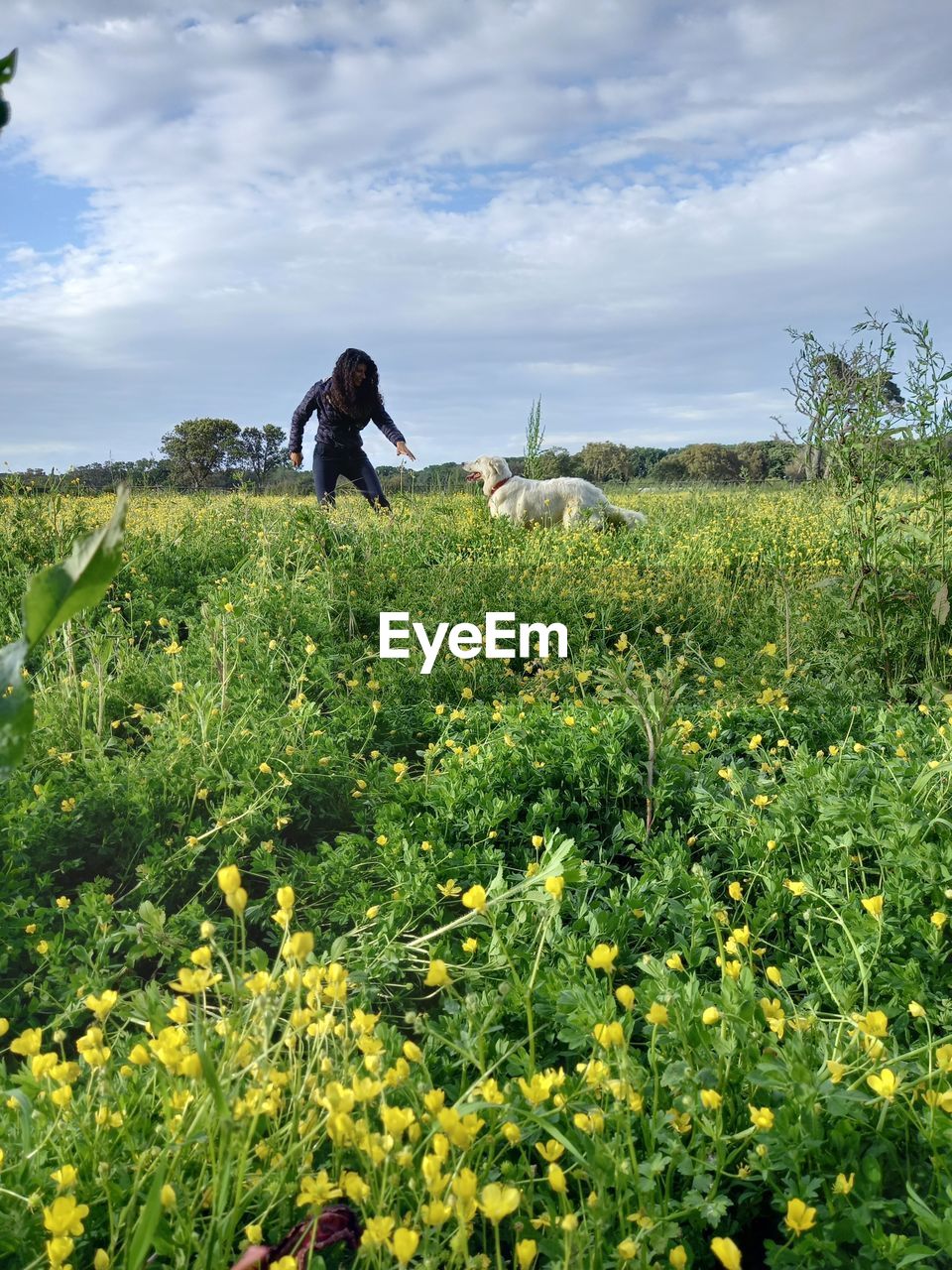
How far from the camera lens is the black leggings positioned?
31.9 ft

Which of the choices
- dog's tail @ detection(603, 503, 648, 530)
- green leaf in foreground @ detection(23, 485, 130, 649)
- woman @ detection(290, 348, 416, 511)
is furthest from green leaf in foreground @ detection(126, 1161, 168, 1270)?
dog's tail @ detection(603, 503, 648, 530)

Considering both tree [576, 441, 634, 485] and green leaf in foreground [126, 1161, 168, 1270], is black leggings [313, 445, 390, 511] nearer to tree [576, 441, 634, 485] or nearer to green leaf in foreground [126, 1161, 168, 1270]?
green leaf in foreground [126, 1161, 168, 1270]

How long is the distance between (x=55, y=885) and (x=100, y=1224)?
1.70 m

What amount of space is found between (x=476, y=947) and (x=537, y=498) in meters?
8.62

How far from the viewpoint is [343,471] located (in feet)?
32.8

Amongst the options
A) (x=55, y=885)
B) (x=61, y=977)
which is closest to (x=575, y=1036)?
(x=61, y=977)

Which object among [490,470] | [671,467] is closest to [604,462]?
[671,467]

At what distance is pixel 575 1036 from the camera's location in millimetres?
1940

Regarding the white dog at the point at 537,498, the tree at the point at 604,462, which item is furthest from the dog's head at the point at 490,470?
the tree at the point at 604,462

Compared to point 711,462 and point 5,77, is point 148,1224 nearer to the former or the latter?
point 5,77

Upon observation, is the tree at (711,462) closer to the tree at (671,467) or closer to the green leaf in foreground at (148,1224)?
the tree at (671,467)

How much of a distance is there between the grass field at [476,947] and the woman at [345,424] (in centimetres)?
395

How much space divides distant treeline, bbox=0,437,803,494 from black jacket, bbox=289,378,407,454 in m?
0.58

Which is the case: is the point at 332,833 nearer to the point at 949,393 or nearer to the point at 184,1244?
the point at 184,1244
